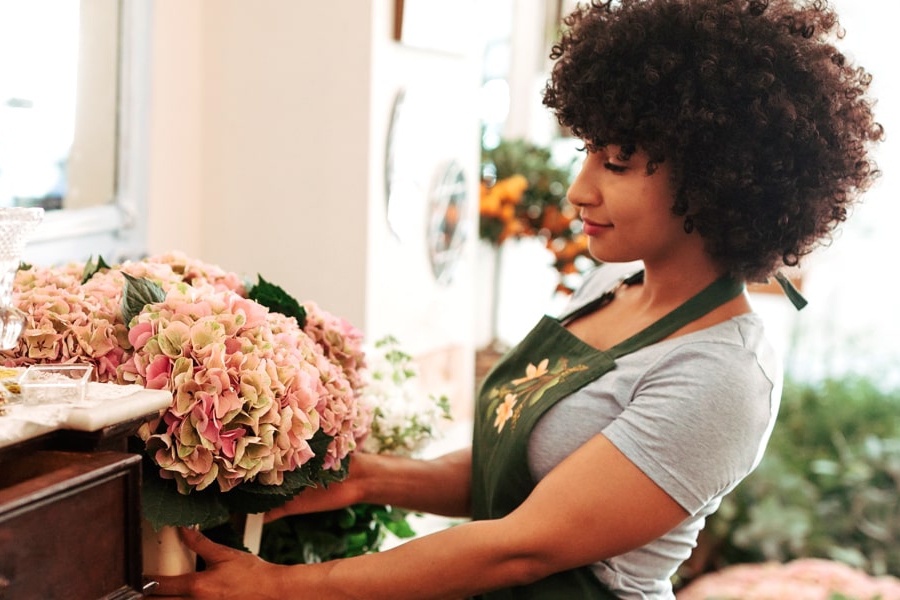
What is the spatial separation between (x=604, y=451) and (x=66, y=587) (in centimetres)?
67

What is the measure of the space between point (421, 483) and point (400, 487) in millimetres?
39

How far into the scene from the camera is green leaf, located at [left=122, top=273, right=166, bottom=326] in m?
1.15

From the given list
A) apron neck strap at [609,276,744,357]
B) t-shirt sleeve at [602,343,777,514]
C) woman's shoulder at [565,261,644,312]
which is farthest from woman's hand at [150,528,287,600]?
woman's shoulder at [565,261,644,312]

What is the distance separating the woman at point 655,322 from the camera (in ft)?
4.15

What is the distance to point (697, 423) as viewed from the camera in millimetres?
1271

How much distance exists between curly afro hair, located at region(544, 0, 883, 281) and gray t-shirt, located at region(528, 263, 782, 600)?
0.45 feet

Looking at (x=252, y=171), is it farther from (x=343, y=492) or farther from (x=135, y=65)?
(x=343, y=492)


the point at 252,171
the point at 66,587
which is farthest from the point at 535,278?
the point at 66,587

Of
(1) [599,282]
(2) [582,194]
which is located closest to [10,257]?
(2) [582,194]

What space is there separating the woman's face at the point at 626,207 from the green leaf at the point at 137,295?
56 cm

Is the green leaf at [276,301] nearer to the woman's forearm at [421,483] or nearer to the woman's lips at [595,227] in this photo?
the woman's forearm at [421,483]

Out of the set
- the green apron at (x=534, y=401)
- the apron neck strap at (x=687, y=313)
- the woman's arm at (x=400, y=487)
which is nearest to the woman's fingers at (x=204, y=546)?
the woman's arm at (x=400, y=487)

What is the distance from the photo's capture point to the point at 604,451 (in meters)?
1.28

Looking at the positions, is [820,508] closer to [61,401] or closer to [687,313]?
[687,313]
